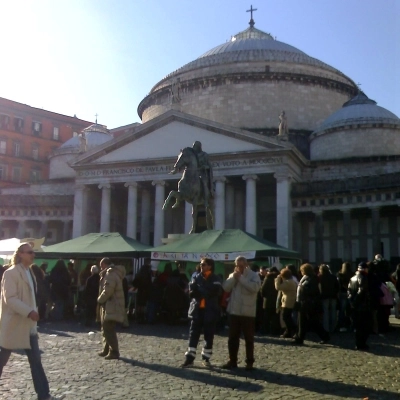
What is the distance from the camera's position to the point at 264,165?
105 ft

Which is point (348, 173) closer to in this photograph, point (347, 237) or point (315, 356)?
point (347, 237)

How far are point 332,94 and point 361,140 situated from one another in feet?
29.8

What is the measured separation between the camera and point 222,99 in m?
41.9

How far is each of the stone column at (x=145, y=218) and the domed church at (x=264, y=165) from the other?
7 centimetres

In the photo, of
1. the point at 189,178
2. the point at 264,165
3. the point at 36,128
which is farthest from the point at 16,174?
the point at 189,178

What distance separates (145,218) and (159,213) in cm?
261

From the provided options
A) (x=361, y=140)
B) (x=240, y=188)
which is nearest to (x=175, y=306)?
(x=240, y=188)

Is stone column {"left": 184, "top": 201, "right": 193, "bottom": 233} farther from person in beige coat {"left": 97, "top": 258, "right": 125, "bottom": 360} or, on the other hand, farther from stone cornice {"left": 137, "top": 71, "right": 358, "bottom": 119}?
person in beige coat {"left": 97, "top": 258, "right": 125, "bottom": 360}

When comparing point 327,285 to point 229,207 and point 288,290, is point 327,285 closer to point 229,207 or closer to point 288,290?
point 288,290

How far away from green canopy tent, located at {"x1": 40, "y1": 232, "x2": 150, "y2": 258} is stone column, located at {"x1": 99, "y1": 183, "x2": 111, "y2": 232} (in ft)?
54.6

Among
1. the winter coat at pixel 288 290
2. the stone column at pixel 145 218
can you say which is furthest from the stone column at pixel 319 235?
the winter coat at pixel 288 290

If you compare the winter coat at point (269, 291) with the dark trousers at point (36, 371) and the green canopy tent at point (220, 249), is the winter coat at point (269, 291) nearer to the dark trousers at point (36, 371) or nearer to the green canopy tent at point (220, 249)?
the green canopy tent at point (220, 249)

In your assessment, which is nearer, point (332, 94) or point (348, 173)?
point (348, 173)

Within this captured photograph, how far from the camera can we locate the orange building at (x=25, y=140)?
5484 cm
